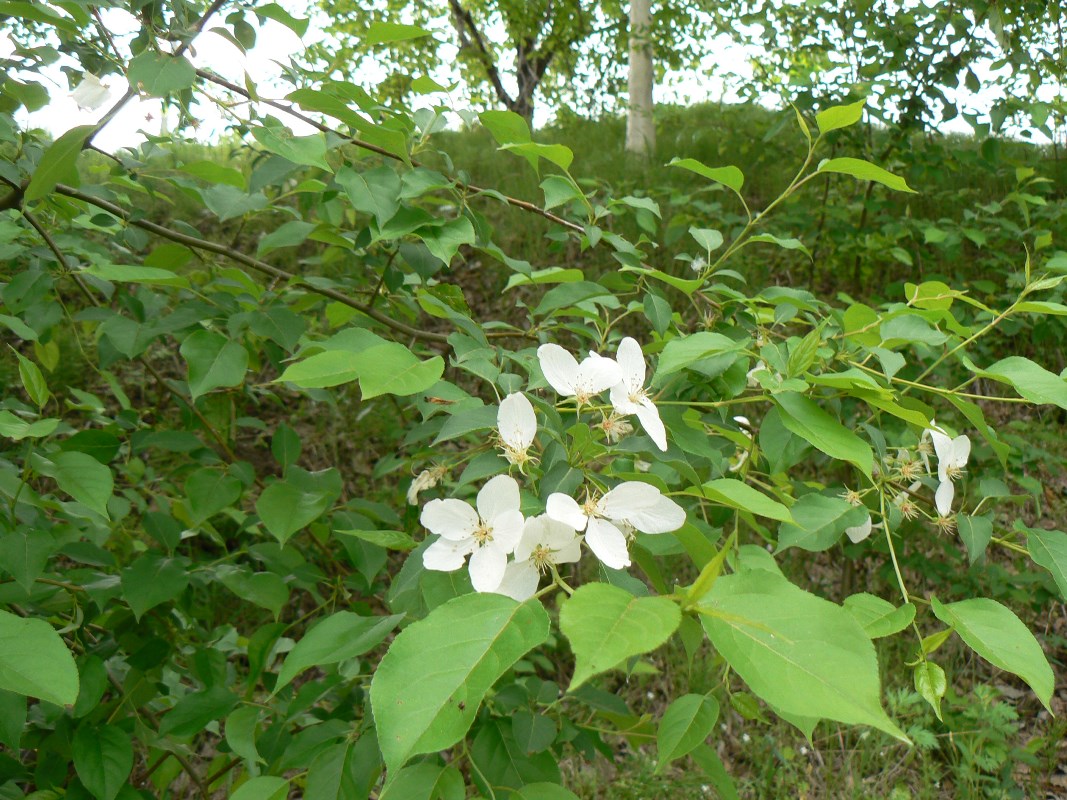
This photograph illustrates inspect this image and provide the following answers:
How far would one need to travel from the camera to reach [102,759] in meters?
1.26

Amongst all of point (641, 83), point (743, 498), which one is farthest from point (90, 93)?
point (641, 83)

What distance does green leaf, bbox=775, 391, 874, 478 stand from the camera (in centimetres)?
80

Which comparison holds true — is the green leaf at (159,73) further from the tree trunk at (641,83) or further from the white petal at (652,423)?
the tree trunk at (641,83)

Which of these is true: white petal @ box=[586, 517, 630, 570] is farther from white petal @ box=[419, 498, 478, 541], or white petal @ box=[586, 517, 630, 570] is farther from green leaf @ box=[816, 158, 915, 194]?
green leaf @ box=[816, 158, 915, 194]

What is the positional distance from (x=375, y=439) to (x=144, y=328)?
272 cm

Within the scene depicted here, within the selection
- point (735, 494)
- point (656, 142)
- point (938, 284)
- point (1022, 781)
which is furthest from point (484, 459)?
point (656, 142)

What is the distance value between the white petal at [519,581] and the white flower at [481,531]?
0.02 metres

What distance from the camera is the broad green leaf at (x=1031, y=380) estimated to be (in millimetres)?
920

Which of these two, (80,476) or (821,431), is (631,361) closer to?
(821,431)

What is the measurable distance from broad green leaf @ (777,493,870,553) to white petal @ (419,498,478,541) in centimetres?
37

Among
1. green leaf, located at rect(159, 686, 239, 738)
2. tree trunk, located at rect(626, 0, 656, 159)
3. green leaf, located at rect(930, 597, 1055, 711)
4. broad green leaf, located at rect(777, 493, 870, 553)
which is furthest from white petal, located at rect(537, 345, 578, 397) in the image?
tree trunk, located at rect(626, 0, 656, 159)

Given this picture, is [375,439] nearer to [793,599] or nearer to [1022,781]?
[1022,781]

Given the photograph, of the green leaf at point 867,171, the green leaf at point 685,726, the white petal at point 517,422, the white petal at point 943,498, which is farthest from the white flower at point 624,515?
the green leaf at point 867,171

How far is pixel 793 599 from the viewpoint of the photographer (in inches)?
23.4
